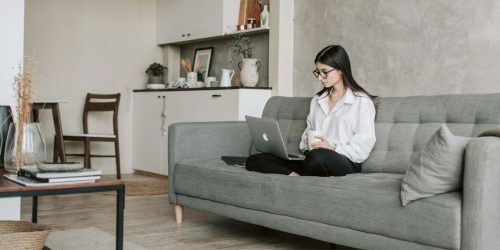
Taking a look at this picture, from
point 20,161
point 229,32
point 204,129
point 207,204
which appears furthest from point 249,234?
point 229,32

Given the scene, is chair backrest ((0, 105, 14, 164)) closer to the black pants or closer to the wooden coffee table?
the wooden coffee table

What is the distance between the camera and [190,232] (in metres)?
3.44

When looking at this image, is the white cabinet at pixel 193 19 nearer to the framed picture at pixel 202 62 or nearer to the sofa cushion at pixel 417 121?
the framed picture at pixel 202 62

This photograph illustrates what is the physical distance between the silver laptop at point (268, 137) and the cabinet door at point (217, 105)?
1515 mm

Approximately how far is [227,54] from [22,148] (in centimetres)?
351

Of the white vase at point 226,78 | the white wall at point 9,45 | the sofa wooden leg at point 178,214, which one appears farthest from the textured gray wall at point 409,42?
the white wall at point 9,45

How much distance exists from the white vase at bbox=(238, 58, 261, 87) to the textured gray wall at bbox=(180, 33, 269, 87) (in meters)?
0.19

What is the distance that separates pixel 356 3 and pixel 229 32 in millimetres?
1418

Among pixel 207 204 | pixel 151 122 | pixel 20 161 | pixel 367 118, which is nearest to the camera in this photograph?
pixel 20 161

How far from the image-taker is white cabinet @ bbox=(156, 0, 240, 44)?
5465mm

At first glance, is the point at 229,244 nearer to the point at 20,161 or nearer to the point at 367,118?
the point at 367,118

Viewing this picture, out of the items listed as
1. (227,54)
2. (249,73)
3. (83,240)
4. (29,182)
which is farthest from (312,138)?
(227,54)

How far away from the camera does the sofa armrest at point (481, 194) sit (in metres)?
2.09

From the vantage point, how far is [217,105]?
5.13 m
